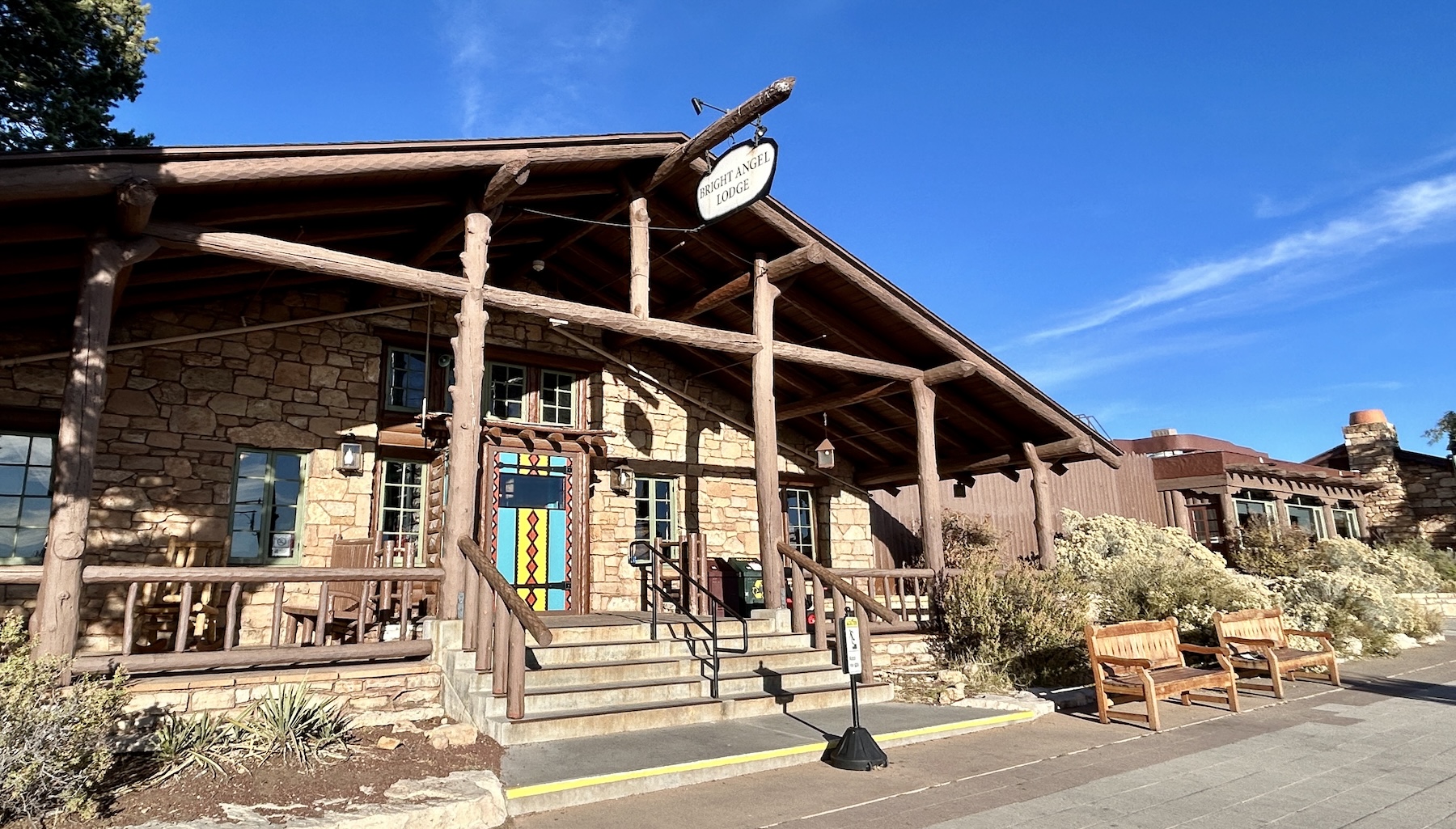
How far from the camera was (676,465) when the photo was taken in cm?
1227

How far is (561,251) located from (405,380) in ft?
8.62

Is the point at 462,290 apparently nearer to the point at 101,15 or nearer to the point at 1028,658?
the point at 1028,658

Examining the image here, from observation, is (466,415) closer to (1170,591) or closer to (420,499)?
(420,499)

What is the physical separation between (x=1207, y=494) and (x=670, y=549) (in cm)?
1513

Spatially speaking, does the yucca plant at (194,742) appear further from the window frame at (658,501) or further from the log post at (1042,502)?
the log post at (1042,502)

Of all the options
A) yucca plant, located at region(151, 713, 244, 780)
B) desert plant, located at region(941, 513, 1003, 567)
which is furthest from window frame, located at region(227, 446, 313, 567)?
desert plant, located at region(941, 513, 1003, 567)

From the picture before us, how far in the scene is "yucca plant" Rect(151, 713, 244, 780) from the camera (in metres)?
5.20

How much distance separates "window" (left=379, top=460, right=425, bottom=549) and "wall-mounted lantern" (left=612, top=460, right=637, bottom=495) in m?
2.55

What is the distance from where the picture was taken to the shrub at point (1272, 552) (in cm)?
1453

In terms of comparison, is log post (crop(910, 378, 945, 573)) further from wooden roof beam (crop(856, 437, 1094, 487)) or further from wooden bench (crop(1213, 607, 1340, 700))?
wooden bench (crop(1213, 607, 1340, 700))

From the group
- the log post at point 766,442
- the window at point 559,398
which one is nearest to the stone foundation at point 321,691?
the log post at point 766,442

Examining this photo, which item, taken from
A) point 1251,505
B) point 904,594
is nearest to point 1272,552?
point 1251,505

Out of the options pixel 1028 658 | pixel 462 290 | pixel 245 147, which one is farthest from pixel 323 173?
pixel 1028 658

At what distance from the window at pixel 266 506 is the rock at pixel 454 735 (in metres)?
4.15
